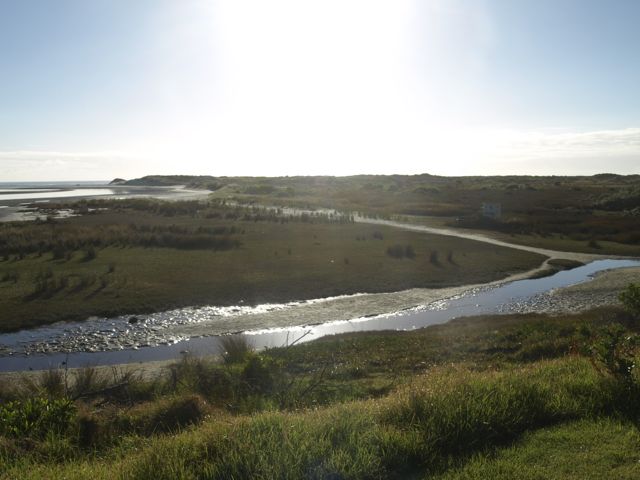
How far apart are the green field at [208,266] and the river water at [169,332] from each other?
1158mm

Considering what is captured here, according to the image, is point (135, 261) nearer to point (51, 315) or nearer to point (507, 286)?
point (51, 315)

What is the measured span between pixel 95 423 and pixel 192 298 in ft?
52.8

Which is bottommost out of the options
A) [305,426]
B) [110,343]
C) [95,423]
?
[110,343]

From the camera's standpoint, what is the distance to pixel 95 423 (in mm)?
7805

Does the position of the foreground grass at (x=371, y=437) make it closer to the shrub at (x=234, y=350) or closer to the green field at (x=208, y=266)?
the shrub at (x=234, y=350)

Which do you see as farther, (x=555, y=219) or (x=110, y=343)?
(x=555, y=219)

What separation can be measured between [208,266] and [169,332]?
1065 centimetres

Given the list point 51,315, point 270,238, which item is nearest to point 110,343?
point 51,315

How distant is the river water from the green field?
3.80 feet

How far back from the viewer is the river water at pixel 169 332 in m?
16.9

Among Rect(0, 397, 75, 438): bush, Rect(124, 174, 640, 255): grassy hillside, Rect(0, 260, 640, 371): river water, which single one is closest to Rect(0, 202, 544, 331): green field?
Rect(0, 260, 640, 371): river water

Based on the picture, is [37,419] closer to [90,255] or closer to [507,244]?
[90,255]

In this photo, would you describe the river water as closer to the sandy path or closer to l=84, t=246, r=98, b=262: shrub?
l=84, t=246, r=98, b=262: shrub

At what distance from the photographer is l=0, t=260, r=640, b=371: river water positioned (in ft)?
55.3
